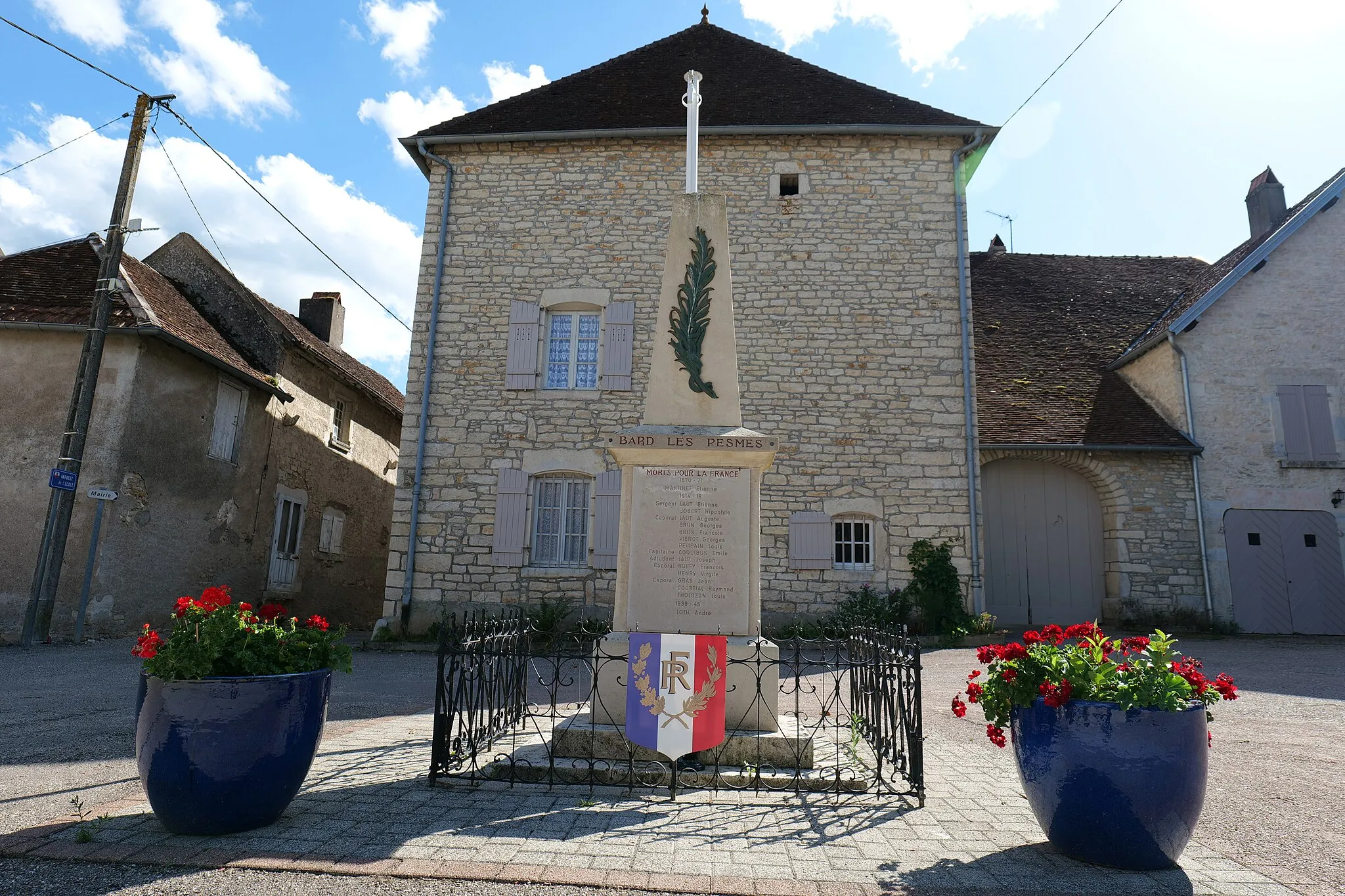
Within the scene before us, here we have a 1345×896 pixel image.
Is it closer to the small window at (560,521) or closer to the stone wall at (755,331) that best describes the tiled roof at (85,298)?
the stone wall at (755,331)

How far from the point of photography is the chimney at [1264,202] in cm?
1709

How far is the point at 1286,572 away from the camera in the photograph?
43.1 feet

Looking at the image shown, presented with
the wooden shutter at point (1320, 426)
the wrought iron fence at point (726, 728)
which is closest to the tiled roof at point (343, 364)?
the wrought iron fence at point (726, 728)

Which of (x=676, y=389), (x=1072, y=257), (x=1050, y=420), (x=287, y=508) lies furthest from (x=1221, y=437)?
(x=287, y=508)

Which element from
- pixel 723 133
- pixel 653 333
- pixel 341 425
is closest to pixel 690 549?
pixel 653 333

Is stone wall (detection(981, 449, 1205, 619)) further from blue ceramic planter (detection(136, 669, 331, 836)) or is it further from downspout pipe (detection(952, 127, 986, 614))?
blue ceramic planter (detection(136, 669, 331, 836))

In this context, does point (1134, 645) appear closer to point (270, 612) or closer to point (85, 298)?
point (270, 612)

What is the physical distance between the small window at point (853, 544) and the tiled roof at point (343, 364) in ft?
34.9

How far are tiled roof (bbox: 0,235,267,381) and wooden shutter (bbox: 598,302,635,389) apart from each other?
6.24 meters

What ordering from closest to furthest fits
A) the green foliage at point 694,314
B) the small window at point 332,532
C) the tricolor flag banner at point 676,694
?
the tricolor flag banner at point 676,694, the green foliage at point 694,314, the small window at point 332,532

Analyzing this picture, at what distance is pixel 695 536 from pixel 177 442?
1091 centimetres

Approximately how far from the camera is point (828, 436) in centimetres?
1235

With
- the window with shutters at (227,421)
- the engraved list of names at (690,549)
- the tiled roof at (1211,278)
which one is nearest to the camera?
the engraved list of names at (690,549)

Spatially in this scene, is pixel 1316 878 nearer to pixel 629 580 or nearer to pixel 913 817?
pixel 913 817
